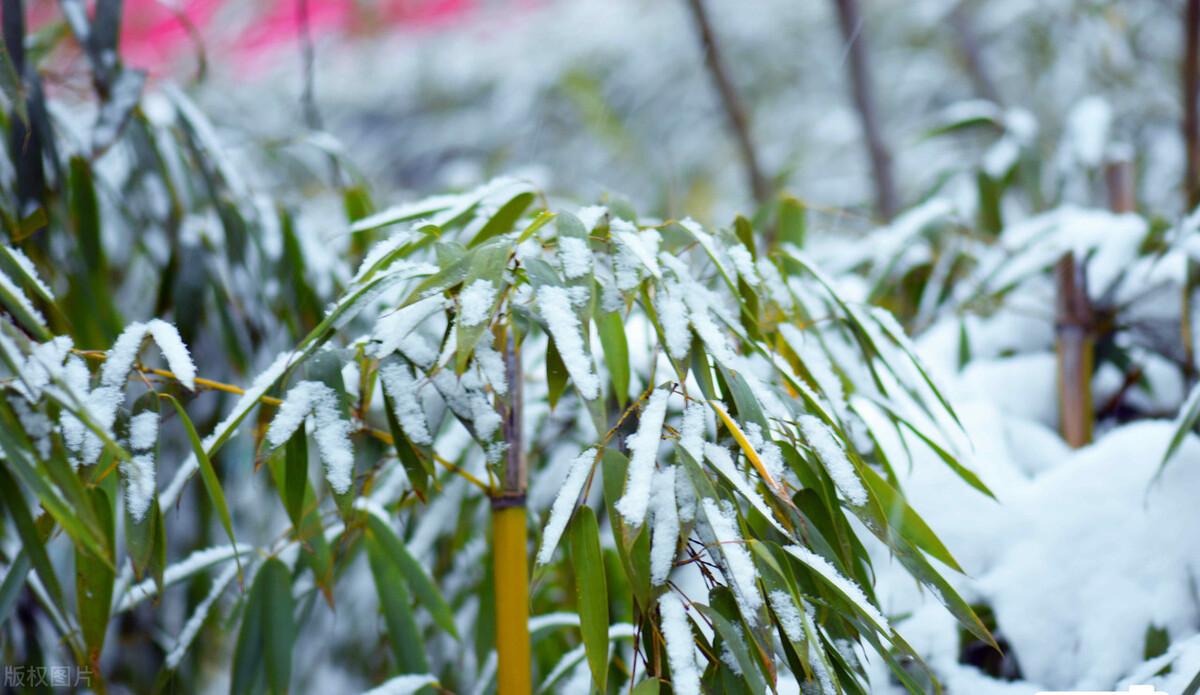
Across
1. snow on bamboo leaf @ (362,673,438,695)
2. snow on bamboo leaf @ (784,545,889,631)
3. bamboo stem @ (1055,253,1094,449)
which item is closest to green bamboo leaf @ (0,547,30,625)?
snow on bamboo leaf @ (362,673,438,695)

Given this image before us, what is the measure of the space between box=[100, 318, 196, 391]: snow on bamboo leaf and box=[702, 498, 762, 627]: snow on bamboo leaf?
26 centimetres

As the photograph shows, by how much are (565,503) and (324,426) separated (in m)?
0.12

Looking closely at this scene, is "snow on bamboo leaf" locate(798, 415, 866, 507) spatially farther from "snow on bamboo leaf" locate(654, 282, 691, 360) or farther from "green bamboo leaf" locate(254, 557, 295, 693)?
"green bamboo leaf" locate(254, 557, 295, 693)

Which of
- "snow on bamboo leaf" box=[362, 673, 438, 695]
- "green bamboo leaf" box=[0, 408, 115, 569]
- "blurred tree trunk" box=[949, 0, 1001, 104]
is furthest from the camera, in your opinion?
"blurred tree trunk" box=[949, 0, 1001, 104]

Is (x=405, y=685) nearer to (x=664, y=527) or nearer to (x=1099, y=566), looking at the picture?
(x=664, y=527)

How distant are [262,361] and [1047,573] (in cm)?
79

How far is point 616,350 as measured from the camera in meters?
0.52

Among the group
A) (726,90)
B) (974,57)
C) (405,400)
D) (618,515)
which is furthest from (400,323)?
(974,57)

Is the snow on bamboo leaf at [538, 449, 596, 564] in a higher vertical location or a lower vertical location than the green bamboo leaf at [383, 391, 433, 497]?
lower

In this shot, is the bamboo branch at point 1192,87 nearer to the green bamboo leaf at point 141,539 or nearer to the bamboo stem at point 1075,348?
the bamboo stem at point 1075,348

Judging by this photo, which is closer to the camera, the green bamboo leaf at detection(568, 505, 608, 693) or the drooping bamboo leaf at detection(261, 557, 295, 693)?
the green bamboo leaf at detection(568, 505, 608, 693)

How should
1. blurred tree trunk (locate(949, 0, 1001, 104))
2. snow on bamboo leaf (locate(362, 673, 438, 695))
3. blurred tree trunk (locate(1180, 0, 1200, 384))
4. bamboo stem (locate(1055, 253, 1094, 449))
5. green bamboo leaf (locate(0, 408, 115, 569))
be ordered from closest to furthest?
green bamboo leaf (locate(0, 408, 115, 569)) < snow on bamboo leaf (locate(362, 673, 438, 695)) < bamboo stem (locate(1055, 253, 1094, 449)) < blurred tree trunk (locate(1180, 0, 1200, 384)) < blurred tree trunk (locate(949, 0, 1001, 104))

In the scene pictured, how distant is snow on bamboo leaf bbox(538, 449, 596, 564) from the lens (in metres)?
0.45

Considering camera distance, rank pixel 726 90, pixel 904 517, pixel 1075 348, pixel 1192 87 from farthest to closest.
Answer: pixel 726 90
pixel 1192 87
pixel 1075 348
pixel 904 517
